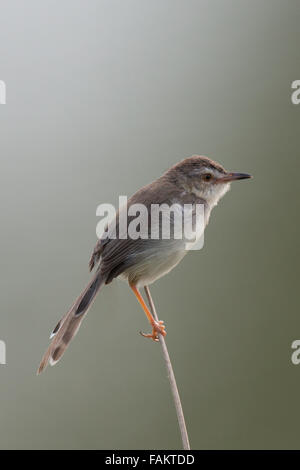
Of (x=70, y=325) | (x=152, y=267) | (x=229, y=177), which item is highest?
(x=229, y=177)

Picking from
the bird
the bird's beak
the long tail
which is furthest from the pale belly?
the bird's beak

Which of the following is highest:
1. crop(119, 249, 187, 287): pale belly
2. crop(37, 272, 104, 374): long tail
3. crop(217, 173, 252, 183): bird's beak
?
crop(217, 173, 252, 183): bird's beak

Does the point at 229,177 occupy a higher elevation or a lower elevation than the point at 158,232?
higher

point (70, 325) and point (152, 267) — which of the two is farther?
point (152, 267)

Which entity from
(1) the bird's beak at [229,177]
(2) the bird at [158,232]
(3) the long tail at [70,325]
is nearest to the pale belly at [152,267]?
(2) the bird at [158,232]

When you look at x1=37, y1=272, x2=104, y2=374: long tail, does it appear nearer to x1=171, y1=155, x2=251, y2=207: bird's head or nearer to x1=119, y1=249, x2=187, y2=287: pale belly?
x1=119, y1=249, x2=187, y2=287: pale belly

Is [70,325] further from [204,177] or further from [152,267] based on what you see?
[204,177]

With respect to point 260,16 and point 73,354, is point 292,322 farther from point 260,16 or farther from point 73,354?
point 260,16

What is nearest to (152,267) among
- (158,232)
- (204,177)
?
(158,232)

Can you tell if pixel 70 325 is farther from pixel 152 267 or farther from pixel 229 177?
pixel 229 177
